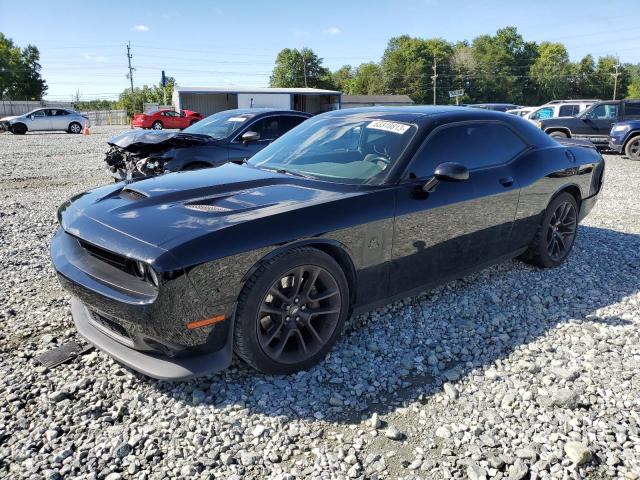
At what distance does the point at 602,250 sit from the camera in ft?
17.6

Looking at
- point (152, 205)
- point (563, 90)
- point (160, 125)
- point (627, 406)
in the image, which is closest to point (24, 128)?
point (160, 125)

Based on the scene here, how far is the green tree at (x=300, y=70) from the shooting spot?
96.1 metres

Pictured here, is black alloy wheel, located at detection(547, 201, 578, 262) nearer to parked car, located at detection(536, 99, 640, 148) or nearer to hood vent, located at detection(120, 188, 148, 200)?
hood vent, located at detection(120, 188, 148, 200)

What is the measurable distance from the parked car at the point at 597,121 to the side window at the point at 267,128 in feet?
33.4

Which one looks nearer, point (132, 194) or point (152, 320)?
point (152, 320)

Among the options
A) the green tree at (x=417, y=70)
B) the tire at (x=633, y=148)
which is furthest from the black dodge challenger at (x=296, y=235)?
the green tree at (x=417, y=70)

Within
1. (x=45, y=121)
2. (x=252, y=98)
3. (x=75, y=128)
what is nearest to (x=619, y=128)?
(x=75, y=128)

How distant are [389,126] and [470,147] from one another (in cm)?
71

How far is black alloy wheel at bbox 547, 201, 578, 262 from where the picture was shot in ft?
15.3

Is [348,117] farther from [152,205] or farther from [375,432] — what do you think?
[375,432]

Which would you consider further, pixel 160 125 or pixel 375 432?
pixel 160 125

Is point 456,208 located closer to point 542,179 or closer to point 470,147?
point 470,147

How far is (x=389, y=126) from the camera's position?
371 cm

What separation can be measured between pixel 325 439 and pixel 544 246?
10.1 feet
